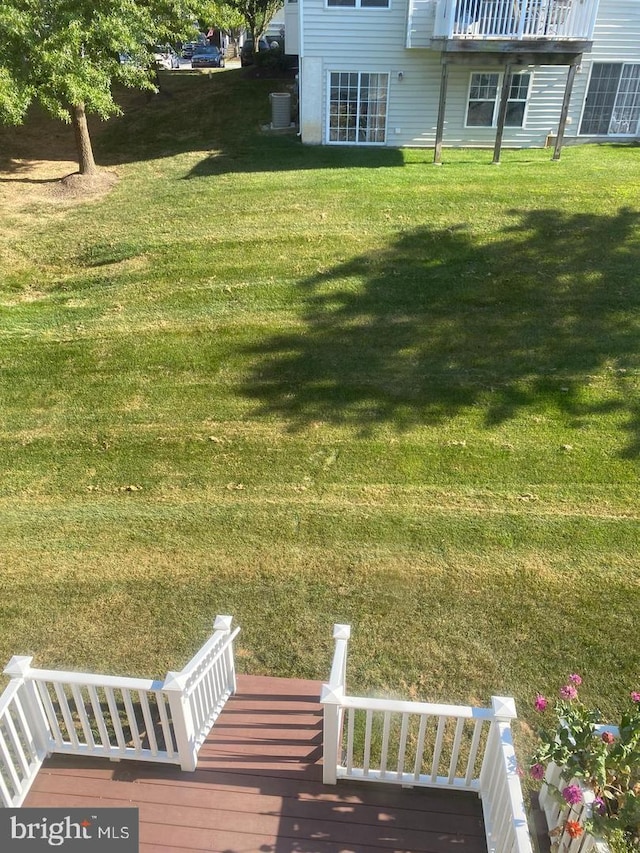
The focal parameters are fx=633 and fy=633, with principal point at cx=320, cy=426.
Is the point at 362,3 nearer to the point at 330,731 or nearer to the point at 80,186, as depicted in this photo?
the point at 80,186

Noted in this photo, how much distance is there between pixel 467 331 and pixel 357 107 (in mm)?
9916

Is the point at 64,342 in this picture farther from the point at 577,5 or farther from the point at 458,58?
the point at 577,5

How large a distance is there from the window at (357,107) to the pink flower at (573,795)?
1637cm

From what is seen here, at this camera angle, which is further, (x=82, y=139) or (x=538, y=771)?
(x=82, y=139)

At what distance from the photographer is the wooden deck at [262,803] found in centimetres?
384

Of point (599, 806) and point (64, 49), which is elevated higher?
point (64, 49)

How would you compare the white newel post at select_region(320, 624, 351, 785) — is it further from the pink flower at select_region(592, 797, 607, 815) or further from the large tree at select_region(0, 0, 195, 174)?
the large tree at select_region(0, 0, 195, 174)

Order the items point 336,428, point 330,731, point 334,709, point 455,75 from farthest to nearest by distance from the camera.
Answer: point 455,75 < point 336,428 < point 330,731 < point 334,709

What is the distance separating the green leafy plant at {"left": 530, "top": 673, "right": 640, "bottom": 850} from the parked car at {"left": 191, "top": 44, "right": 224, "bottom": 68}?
39.4m

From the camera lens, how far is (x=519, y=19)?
13.6 meters

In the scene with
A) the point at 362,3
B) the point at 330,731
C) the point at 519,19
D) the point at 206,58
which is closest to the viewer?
the point at 330,731

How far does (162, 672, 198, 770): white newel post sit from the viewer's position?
3781mm

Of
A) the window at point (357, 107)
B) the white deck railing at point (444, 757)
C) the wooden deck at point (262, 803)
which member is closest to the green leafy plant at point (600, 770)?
the white deck railing at point (444, 757)

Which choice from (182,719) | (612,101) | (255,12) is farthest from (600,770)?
(255,12)
